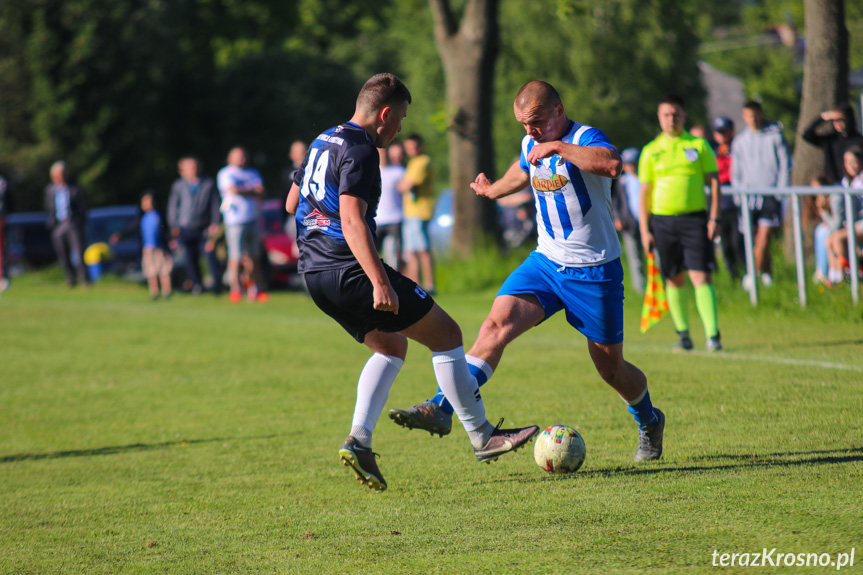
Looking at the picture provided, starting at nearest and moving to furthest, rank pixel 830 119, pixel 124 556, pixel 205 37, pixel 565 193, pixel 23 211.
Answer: pixel 124 556 → pixel 565 193 → pixel 830 119 → pixel 23 211 → pixel 205 37

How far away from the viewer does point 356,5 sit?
191ft

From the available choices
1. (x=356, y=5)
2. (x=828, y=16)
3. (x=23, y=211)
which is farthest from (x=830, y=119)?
(x=356, y=5)

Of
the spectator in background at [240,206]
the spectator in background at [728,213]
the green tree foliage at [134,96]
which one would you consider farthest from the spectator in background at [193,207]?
the green tree foliage at [134,96]

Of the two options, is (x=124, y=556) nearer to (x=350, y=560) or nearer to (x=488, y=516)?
(x=350, y=560)

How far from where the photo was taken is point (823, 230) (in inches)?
474

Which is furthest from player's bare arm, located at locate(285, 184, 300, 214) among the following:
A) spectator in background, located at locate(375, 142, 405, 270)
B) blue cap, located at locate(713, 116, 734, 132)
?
spectator in background, located at locate(375, 142, 405, 270)

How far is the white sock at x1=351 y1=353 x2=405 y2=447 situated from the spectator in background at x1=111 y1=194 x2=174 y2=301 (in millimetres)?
13827

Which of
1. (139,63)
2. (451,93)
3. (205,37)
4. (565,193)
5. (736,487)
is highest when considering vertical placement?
(205,37)

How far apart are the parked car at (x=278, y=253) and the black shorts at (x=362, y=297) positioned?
569 inches

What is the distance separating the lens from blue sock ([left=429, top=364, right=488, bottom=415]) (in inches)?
209

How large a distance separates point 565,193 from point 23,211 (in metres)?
31.8

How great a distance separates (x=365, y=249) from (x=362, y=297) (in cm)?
30

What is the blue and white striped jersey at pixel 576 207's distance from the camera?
5.36 meters

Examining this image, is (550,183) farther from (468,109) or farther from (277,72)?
(277,72)
